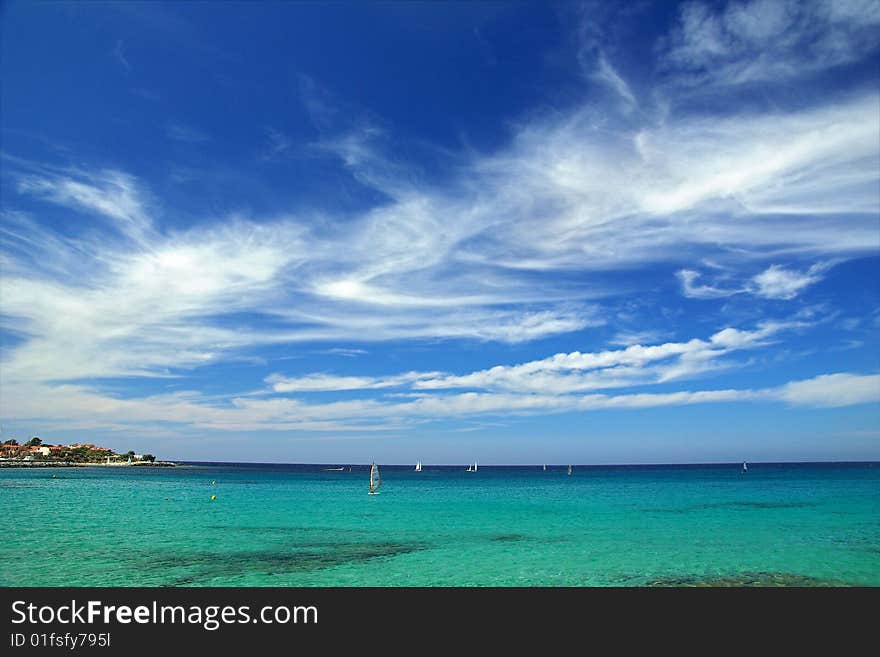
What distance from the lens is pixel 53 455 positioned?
13575cm

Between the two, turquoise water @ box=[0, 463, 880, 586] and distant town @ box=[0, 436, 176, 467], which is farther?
distant town @ box=[0, 436, 176, 467]

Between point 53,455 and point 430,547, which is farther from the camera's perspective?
point 53,455

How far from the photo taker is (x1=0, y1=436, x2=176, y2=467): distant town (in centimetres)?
12631

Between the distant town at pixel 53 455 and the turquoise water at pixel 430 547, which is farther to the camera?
the distant town at pixel 53 455

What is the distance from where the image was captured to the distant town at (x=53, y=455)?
126312mm
